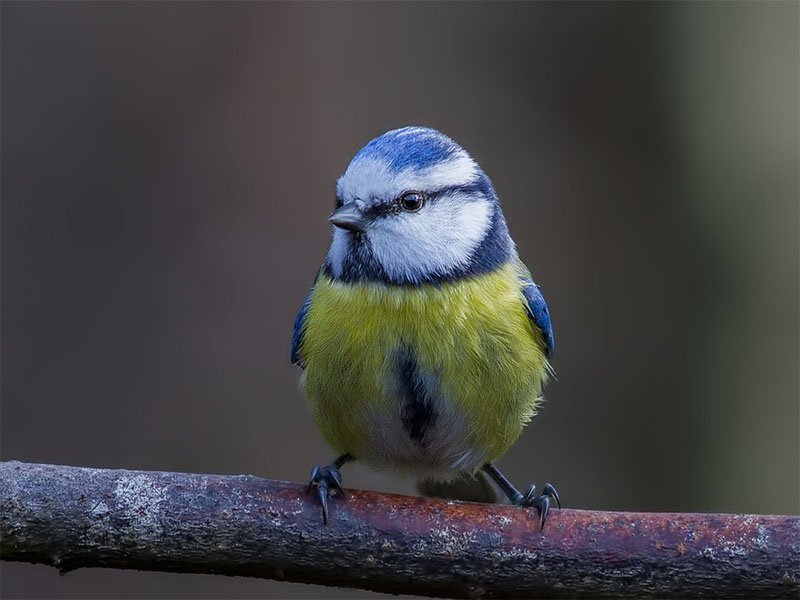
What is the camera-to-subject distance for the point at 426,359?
2.34 metres

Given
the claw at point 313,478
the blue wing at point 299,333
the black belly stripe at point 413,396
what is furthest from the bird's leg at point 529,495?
the blue wing at point 299,333

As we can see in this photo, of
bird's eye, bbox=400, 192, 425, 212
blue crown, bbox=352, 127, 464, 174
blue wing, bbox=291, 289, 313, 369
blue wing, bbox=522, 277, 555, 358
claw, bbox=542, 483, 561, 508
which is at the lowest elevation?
claw, bbox=542, 483, 561, 508

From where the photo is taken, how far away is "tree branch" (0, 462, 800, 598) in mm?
2057

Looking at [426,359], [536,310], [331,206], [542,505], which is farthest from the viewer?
[331,206]

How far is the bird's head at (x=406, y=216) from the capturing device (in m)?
2.33

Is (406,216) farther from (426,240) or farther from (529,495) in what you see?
(529,495)

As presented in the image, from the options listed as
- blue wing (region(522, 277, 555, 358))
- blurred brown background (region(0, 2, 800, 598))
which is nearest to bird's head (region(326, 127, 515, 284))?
blue wing (region(522, 277, 555, 358))

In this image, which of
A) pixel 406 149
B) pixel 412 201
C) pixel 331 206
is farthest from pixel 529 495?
pixel 331 206

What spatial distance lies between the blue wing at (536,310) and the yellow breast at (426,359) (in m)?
0.03

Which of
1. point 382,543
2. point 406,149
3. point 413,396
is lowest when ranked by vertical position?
point 382,543

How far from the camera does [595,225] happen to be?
4.39 meters

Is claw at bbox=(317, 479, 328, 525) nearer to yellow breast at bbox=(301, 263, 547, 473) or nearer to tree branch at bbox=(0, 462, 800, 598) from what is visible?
tree branch at bbox=(0, 462, 800, 598)

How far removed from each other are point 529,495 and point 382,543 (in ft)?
1.52

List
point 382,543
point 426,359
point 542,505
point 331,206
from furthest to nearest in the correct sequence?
point 331,206 → point 426,359 → point 542,505 → point 382,543
